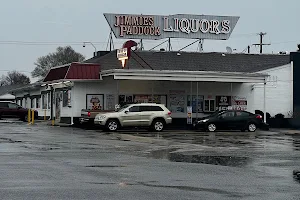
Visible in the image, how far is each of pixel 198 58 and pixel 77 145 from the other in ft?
80.5

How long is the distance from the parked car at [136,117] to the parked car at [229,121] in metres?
2.56

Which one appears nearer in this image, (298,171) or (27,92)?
(298,171)

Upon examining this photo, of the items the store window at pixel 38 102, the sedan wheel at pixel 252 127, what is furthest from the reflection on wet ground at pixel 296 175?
the store window at pixel 38 102

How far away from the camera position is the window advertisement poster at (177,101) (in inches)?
1548

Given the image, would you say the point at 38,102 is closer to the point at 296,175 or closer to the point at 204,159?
the point at 204,159

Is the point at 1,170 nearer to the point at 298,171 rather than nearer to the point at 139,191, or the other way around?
the point at 139,191

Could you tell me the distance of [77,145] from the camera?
20.8 m

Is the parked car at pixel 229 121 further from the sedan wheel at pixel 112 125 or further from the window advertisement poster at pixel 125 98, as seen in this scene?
the window advertisement poster at pixel 125 98

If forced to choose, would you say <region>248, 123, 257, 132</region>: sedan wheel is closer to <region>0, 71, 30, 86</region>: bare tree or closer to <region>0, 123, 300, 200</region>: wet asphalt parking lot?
<region>0, 123, 300, 200</region>: wet asphalt parking lot

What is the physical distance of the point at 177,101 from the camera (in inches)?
1553

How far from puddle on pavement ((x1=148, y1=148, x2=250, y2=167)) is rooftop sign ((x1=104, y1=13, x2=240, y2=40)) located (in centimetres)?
2768

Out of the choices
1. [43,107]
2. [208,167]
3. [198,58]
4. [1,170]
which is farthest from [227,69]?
[1,170]

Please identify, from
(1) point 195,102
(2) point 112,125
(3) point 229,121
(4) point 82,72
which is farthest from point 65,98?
(3) point 229,121

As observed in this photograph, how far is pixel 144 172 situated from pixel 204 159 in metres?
4.08
